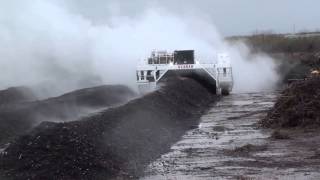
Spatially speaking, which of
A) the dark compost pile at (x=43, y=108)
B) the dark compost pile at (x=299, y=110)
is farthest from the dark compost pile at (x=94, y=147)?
the dark compost pile at (x=299, y=110)

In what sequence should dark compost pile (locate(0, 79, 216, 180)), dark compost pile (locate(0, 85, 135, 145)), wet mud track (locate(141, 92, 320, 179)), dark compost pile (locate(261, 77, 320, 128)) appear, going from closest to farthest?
1. dark compost pile (locate(0, 79, 216, 180))
2. wet mud track (locate(141, 92, 320, 179))
3. dark compost pile (locate(261, 77, 320, 128))
4. dark compost pile (locate(0, 85, 135, 145))

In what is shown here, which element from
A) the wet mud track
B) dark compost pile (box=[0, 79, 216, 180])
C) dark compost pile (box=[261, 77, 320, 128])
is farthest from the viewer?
dark compost pile (box=[261, 77, 320, 128])

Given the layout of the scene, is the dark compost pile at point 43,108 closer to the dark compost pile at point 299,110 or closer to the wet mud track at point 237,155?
the wet mud track at point 237,155

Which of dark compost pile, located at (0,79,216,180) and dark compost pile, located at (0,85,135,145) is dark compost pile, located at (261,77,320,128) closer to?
dark compost pile, located at (0,79,216,180)

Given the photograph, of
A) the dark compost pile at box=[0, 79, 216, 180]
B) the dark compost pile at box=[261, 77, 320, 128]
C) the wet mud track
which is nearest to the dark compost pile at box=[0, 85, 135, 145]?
the dark compost pile at box=[0, 79, 216, 180]

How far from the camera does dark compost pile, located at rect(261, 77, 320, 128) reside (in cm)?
2261

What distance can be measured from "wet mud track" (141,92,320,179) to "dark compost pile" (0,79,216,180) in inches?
23.2

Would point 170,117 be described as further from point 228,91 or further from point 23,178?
point 228,91

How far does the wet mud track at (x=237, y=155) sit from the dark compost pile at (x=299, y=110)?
758 mm

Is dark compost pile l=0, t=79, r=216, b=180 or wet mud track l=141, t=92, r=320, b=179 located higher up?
dark compost pile l=0, t=79, r=216, b=180

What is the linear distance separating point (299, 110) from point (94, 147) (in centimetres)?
1006

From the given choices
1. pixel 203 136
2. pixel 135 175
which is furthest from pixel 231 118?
pixel 135 175

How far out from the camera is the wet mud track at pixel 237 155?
47.0ft

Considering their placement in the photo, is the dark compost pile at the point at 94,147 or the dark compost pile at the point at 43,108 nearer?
the dark compost pile at the point at 94,147
